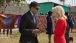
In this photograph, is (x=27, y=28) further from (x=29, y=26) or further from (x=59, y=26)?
(x=59, y=26)

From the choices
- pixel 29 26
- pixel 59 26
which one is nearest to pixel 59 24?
pixel 59 26

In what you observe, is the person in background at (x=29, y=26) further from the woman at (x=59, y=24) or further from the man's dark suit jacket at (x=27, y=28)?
the woman at (x=59, y=24)

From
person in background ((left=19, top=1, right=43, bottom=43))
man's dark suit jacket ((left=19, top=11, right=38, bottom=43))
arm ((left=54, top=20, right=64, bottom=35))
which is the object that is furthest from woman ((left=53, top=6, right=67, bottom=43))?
Answer: man's dark suit jacket ((left=19, top=11, right=38, bottom=43))

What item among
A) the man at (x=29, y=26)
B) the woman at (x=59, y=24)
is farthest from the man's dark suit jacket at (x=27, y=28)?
the woman at (x=59, y=24)

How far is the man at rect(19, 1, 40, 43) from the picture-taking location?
6027 millimetres

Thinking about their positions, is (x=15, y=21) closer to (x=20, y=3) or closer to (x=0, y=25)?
(x=0, y=25)

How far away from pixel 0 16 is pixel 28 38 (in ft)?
42.3

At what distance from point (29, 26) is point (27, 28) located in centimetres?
6

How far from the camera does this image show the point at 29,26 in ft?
20.2

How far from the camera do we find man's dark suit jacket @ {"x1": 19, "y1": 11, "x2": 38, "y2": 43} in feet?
19.8

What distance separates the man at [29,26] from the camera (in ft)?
19.8

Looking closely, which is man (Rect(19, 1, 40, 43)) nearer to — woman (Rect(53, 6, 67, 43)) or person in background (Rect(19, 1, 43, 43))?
person in background (Rect(19, 1, 43, 43))

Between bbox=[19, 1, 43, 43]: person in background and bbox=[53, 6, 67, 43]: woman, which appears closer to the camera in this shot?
bbox=[53, 6, 67, 43]: woman

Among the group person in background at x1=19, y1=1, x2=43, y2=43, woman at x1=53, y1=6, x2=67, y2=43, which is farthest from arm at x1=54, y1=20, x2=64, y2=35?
person in background at x1=19, y1=1, x2=43, y2=43
